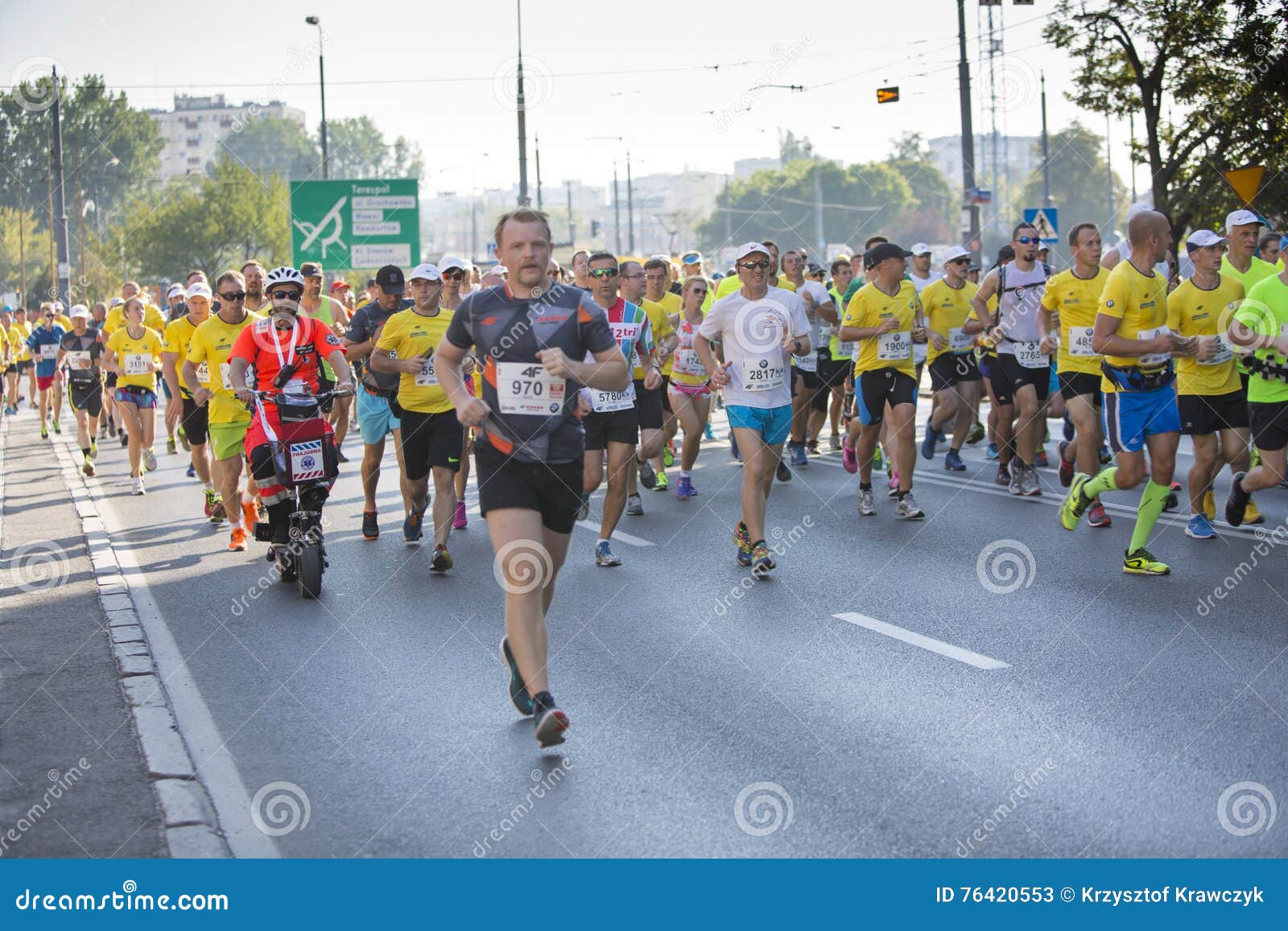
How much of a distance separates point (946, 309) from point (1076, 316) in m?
2.94

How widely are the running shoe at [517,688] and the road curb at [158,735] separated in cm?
125

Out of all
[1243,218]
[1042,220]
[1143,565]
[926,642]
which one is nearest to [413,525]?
[926,642]

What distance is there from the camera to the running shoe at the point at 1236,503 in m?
10.4

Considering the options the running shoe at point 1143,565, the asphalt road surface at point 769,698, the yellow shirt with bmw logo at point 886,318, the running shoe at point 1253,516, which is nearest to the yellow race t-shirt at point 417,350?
the asphalt road surface at point 769,698

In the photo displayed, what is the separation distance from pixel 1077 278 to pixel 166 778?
25.5ft

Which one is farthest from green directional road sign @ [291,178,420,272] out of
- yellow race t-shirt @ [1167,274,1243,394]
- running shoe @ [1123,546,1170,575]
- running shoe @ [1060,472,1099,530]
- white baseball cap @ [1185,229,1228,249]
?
running shoe @ [1123,546,1170,575]

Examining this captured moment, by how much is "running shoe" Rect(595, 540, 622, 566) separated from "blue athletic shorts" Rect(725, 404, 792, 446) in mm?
1234

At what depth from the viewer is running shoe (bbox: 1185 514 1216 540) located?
10.5 meters

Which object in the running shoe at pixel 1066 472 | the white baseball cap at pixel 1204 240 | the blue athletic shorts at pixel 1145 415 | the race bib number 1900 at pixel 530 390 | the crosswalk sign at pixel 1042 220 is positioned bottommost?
the running shoe at pixel 1066 472

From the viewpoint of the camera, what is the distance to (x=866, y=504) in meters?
12.4

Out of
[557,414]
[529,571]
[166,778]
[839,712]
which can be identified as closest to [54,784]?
[166,778]

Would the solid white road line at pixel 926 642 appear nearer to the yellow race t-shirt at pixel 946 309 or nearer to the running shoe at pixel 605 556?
the running shoe at pixel 605 556

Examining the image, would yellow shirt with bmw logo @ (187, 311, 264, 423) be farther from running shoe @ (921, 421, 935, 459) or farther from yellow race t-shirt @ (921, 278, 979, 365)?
running shoe @ (921, 421, 935, 459)

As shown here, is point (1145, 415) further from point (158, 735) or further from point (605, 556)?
point (158, 735)
